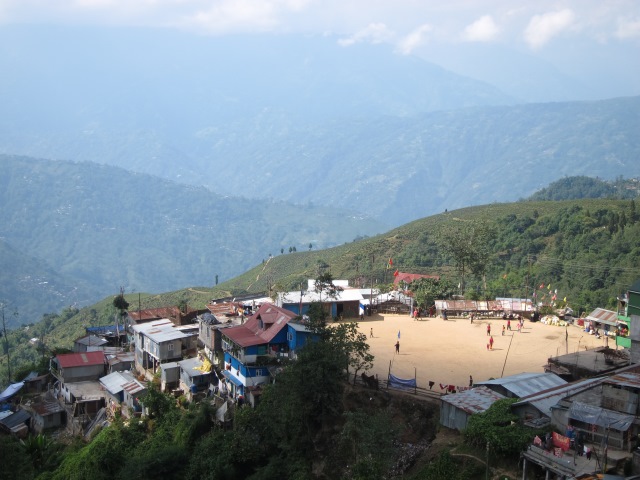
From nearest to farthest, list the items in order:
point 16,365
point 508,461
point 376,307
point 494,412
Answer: point 508,461, point 494,412, point 376,307, point 16,365

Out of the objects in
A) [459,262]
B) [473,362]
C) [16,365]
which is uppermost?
[459,262]

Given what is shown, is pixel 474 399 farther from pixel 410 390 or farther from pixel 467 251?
pixel 467 251

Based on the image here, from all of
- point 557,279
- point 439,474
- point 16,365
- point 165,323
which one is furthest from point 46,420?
point 557,279

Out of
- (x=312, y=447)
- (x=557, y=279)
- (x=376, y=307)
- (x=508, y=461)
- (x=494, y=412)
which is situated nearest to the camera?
(x=508, y=461)

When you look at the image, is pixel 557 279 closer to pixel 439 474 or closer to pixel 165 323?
Answer: pixel 165 323

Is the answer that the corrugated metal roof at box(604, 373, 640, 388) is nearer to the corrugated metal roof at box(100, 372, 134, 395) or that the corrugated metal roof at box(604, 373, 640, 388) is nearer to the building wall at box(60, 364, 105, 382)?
the corrugated metal roof at box(100, 372, 134, 395)

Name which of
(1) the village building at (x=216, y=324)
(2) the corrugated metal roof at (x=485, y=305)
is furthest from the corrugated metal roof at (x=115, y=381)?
(2) the corrugated metal roof at (x=485, y=305)
